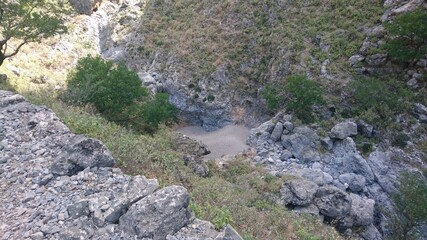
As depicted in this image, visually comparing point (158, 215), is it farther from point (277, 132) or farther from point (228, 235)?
point (277, 132)

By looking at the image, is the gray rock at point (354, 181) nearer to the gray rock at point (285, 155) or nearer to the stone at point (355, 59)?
the gray rock at point (285, 155)

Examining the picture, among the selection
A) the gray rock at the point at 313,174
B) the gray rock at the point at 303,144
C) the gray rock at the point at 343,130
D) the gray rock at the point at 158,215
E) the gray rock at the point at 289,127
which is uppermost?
the gray rock at the point at 158,215

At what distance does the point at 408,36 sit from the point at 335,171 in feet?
45.7

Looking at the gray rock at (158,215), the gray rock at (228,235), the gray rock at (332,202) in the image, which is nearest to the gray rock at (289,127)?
the gray rock at (332,202)

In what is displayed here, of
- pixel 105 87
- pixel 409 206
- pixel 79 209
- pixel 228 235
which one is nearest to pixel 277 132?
pixel 409 206

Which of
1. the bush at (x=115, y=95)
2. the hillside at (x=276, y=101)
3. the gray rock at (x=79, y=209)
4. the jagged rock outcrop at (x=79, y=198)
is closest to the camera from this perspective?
the jagged rock outcrop at (x=79, y=198)

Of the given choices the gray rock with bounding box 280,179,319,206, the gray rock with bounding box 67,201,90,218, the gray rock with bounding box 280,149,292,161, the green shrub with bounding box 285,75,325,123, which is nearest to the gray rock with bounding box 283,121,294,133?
the green shrub with bounding box 285,75,325,123

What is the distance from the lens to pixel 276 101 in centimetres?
3178

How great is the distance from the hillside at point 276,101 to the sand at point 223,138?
3.44ft

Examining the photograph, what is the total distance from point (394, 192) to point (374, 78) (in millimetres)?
11251

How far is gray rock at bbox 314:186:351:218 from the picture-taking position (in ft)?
65.8

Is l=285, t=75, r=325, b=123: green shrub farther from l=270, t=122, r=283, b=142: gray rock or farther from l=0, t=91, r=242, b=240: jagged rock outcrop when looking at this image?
l=0, t=91, r=242, b=240: jagged rock outcrop

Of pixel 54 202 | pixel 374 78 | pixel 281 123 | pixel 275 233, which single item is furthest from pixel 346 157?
→ pixel 54 202

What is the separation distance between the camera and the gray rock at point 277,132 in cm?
2962
